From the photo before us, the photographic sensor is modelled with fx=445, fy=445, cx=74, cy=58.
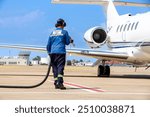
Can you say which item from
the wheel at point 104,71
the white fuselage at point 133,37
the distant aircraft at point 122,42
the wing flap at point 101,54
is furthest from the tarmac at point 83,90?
the wheel at point 104,71

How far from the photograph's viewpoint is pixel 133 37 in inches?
874

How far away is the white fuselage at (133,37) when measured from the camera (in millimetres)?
21031

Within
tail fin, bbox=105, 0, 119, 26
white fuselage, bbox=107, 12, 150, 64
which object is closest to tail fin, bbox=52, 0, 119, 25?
tail fin, bbox=105, 0, 119, 26

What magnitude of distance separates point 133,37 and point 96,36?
238 centimetres

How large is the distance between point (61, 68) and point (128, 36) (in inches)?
437

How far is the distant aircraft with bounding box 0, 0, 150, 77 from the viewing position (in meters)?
21.3

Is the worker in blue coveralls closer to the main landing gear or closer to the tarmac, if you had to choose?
the tarmac

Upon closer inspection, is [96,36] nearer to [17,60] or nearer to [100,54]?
[100,54]

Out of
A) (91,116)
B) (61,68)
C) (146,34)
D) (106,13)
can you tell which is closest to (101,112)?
(91,116)

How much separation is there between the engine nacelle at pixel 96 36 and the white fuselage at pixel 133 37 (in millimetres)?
888

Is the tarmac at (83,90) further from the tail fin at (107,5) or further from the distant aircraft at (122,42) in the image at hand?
the tail fin at (107,5)

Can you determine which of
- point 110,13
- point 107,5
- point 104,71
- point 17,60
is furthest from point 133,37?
point 17,60

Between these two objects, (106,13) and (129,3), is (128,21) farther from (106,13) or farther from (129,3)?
(129,3)

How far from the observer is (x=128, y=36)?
→ 75.0 ft
